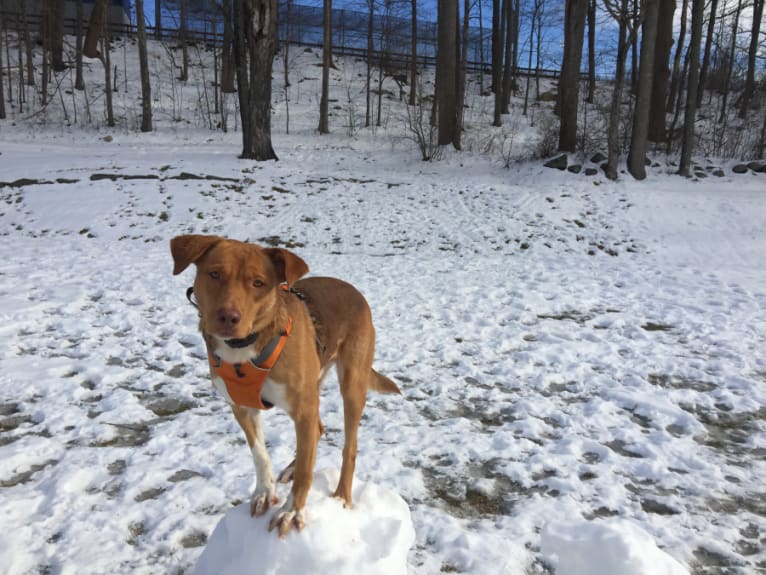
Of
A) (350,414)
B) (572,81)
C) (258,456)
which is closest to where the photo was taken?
(258,456)

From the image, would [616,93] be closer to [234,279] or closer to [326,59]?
[326,59]

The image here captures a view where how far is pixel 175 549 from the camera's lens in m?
2.60

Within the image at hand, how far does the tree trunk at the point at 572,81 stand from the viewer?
1561 cm

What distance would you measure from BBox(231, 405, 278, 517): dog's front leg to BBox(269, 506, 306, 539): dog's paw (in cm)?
21

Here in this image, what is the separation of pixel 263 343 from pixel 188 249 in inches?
23.0

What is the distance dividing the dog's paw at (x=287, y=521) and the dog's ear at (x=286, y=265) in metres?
1.08

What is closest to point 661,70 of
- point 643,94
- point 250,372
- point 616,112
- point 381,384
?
point 643,94

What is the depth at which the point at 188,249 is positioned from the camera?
2.40m

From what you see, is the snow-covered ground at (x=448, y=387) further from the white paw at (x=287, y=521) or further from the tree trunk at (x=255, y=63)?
the tree trunk at (x=255, y=63)

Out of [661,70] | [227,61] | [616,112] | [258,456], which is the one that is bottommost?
[258,456]

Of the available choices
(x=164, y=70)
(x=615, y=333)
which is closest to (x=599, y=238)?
(x=615, y=333)

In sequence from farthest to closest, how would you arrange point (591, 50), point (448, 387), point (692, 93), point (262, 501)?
point (591, 50) → point (692, 93) → point (448, 387) → point (262, 501)

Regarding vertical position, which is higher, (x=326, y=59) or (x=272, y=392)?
(x=326, y=59)

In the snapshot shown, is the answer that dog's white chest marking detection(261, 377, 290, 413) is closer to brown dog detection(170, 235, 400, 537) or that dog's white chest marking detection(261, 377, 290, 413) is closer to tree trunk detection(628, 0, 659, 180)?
brown dog detection(170, 235, 400, 537)
